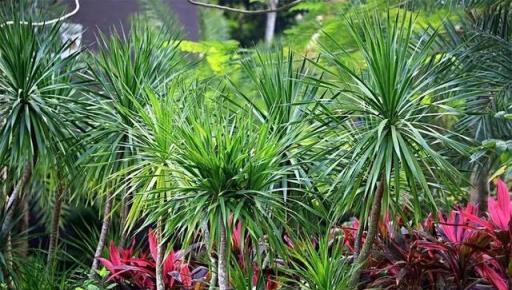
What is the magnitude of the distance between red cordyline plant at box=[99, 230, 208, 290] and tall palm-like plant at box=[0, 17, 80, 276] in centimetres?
67

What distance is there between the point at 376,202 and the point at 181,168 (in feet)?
2.61

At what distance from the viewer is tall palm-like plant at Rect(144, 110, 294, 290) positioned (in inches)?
101

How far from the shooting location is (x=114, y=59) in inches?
145

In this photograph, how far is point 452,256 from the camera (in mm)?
2938

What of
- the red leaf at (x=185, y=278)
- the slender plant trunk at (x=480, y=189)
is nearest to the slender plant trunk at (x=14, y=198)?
the red leaf at (x=185, y=278)

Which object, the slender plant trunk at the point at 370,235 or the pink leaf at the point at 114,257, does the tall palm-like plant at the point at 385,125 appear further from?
the pink leaf at the point at 114,257

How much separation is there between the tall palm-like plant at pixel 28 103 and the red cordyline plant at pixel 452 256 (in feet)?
5.79

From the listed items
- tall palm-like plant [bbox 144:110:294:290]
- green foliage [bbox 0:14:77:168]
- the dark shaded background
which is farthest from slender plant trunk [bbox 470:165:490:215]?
the dark shaded background

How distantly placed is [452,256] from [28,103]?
223 cm

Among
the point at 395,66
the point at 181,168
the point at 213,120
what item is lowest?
the point at 181,168

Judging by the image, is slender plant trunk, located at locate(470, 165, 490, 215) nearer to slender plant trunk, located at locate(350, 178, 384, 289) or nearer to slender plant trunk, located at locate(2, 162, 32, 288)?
slender plant trunk, located at locate(350, 178, 384, 289)

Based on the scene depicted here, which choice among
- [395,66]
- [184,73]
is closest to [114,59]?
[184,73]

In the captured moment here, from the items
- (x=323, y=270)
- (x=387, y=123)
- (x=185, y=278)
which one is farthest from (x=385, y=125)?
(x=185, y=278)

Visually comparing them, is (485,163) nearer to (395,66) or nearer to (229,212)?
(395,66)
